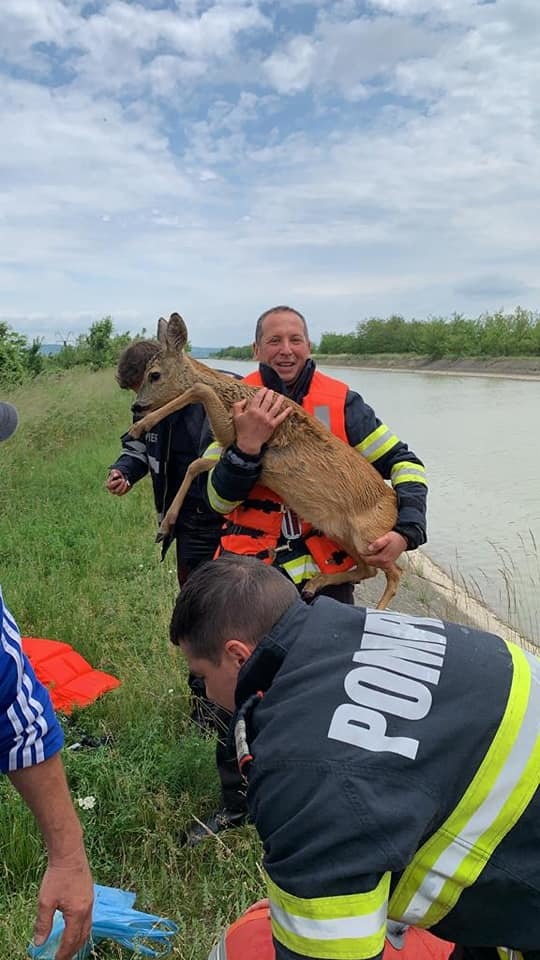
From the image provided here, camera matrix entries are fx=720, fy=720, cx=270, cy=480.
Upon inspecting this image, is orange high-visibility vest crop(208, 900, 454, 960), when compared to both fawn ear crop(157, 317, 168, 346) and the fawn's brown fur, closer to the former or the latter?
the fawn's brown fur

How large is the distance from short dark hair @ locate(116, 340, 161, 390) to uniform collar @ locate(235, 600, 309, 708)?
359 cm

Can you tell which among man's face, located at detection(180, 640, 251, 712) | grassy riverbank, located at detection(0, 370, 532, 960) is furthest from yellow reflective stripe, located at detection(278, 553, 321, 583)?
man's face, located at detection(180, 640, 251, 712)

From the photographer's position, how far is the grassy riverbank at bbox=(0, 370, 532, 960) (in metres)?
3.16

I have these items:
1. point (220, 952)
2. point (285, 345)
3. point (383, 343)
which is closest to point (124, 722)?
point (220, 952)

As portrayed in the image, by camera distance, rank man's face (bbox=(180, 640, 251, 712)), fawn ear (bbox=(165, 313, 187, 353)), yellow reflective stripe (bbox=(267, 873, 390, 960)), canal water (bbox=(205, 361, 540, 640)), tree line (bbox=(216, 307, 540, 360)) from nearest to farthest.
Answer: yellow reflective stripe (bbox=(267, 873, 390, 960)), man's face (bbox=(180, 640, 251, 712)), fawn ear (bbox=(165, 313, 187, 353)), canal water (bbox=(205, 361, 540, 640)), tree line (bbox=(216, 307, 540, 360))

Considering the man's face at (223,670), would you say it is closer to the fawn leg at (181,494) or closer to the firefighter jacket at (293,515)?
the firefighter jacket at (293,515)

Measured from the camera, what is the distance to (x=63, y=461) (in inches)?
550

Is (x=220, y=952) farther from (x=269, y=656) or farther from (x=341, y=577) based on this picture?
(x=341, y=577)

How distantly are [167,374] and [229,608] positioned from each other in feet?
10.5

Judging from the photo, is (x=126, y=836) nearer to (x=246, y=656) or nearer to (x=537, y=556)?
(x=246, y=656)

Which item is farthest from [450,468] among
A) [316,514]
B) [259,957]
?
[259,957]

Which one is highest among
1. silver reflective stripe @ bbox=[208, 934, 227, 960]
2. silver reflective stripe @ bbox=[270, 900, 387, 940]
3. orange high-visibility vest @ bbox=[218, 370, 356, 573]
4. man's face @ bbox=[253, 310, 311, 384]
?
man's face @ bbox=[253, 310, 311, 384]

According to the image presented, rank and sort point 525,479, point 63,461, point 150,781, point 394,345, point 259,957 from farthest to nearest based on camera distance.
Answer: point 394,345 → point 525,479 → point 63,461 → point 150,781 → point 259,957

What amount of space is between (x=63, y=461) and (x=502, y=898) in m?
13.2
